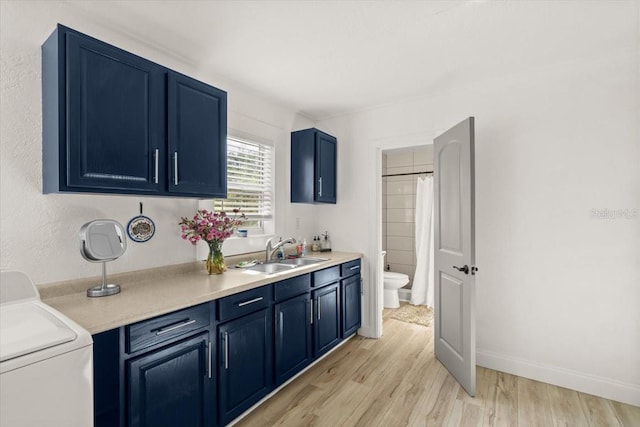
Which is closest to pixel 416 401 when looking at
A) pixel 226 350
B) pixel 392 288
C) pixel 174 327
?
pixel 226 350

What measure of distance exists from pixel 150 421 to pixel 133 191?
1161 millimetres

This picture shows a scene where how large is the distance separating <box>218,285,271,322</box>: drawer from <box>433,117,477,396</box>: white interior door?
1.49 metres

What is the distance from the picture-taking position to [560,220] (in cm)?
246

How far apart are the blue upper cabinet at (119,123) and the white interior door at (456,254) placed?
6.12 ft

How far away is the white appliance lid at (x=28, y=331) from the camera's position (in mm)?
969

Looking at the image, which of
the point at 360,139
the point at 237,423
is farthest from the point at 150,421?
the point at 360,139

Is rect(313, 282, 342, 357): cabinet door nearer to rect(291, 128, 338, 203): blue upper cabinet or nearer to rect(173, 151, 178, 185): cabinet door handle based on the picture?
rect(291, 128, 338, 203): blue upper cabinet

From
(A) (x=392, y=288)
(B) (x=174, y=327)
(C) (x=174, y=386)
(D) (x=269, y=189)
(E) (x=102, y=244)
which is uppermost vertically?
(D) (x=269, y=189)

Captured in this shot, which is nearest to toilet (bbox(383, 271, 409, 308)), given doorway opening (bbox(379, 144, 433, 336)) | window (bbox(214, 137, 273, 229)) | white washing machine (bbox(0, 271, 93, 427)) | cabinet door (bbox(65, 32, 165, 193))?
doorway opening (bbox(379, 144, 433, 336))

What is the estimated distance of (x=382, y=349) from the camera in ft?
10.2

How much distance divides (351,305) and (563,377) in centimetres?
179

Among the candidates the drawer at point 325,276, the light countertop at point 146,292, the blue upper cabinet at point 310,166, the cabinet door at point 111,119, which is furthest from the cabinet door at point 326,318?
the cabinet door at point 111,119

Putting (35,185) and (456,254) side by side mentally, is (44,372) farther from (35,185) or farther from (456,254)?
(456,254)

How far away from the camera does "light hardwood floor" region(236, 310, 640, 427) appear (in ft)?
6.70
